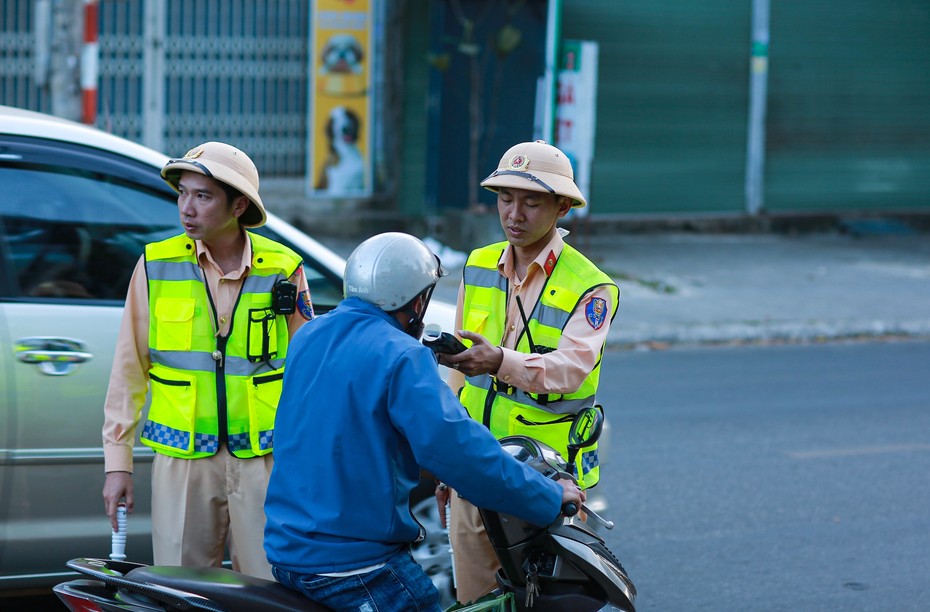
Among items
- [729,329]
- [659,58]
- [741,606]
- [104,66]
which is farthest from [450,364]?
[659,58]

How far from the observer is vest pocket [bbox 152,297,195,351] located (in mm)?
3668

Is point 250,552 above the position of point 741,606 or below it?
above

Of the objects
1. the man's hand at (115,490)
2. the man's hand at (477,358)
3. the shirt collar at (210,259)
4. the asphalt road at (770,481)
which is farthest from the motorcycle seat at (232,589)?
the asphalt road at (770,481)

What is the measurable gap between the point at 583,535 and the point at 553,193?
1096mm

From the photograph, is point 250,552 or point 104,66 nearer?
point 250,552

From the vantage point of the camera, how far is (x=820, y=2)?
54.0 ft

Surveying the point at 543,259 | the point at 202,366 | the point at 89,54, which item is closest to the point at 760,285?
the point at 89,54

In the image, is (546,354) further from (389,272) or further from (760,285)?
(760,285)

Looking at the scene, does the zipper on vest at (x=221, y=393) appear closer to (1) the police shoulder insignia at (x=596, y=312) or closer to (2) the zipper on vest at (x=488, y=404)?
(2) the zipper on vest at (x=488, y=404)

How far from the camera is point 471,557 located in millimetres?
3832

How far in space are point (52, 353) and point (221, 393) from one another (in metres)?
0.88

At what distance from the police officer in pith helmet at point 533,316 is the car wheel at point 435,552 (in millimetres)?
870

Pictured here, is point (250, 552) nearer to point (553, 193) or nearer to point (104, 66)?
point (553, 193)

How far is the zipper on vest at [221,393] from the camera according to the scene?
367 cm
